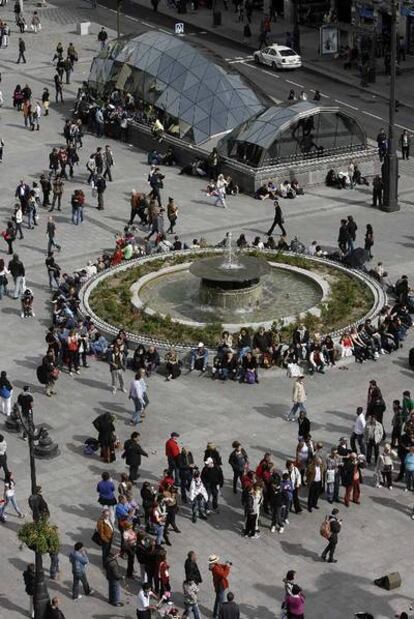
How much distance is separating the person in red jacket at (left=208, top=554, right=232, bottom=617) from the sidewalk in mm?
45897

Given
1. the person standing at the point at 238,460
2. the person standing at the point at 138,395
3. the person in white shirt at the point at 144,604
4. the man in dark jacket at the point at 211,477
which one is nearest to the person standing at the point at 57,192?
the person standing at the point at 138,395

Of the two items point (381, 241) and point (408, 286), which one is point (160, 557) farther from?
point (381, 241)

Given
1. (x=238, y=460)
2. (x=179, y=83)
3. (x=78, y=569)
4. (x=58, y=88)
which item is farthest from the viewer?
(x=58, y=88)

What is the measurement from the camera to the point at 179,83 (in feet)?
221

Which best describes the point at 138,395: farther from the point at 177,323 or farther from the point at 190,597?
the point at 190,597

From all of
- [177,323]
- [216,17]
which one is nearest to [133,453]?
[177,323]

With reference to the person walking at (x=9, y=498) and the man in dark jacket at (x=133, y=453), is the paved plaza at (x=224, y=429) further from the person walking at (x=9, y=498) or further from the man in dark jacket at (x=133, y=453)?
the man in dark jacket at (x=133, y=453)

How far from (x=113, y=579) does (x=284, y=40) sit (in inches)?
2325

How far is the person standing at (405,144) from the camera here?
66.4 meters

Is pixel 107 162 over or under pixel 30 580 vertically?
under

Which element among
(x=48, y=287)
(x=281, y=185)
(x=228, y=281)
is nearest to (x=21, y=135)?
(x=281, y=185)

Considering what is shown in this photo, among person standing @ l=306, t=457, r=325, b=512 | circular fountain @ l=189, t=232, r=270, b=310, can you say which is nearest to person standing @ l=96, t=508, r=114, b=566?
person standing @ l=306, t=457, r=325, b=512

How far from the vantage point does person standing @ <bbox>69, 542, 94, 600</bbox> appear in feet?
110

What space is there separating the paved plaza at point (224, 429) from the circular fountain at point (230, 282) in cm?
395
